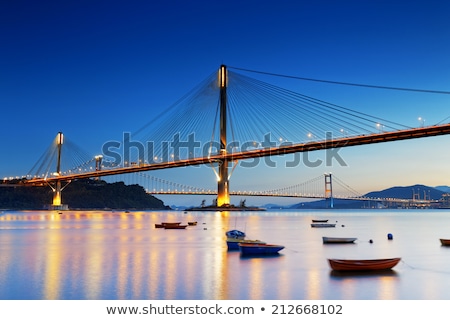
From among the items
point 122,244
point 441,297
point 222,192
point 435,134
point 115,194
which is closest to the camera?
point 441,297

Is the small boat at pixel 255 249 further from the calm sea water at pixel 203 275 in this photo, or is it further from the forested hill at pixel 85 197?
the forested hill at pixel 85 197

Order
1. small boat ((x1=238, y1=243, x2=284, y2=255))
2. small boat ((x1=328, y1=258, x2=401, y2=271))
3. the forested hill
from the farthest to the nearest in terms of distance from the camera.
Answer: the forested hill < small boat ((x1=238, y1=243, x2=284, y2=255)) < small boat ((x1=328, y1=258, x2=401, y2=271))

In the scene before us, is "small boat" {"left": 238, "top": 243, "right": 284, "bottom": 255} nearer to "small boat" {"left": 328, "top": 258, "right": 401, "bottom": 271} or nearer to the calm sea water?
the calm sea water

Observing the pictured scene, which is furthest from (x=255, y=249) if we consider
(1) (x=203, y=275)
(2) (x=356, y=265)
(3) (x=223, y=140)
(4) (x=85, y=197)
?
(4) (x=85, y=197)

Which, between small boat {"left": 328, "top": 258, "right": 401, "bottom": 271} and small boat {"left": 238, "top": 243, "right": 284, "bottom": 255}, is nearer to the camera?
small boat {"left": 328, "top": 258, "right": 401, "bottom": 271}

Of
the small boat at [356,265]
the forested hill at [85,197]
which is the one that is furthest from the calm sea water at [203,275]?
the forested hill at [85,197]

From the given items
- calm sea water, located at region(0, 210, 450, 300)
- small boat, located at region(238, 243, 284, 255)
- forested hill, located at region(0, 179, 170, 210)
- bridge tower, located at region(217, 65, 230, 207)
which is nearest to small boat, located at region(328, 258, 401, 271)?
calm sea water, located at region(0, 210, 450, 300)

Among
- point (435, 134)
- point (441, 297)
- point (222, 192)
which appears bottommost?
point (441, 297)
